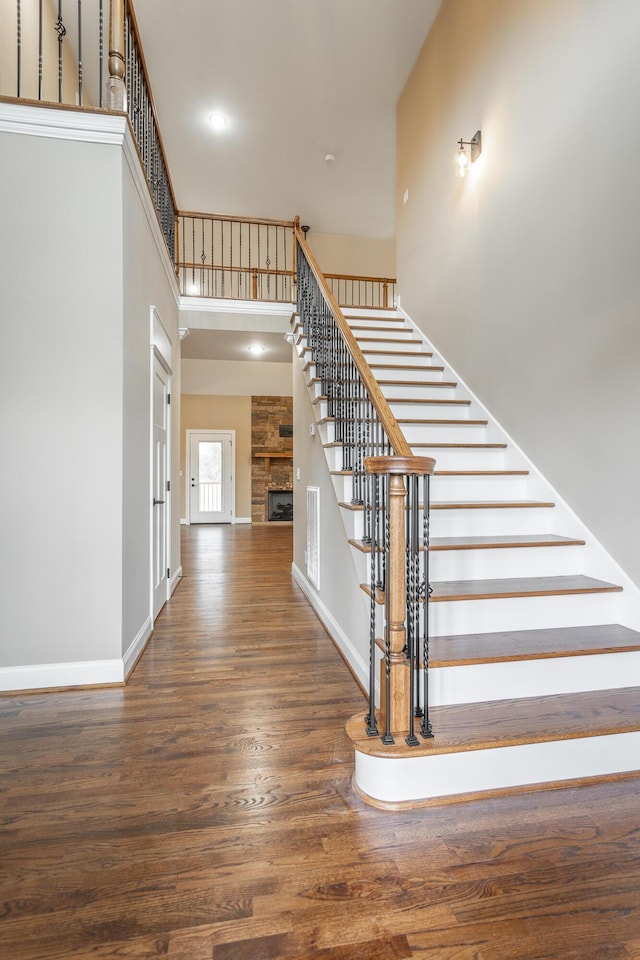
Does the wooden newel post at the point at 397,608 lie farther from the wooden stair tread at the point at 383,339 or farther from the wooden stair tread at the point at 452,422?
the wooden stair tread at the point at 383,339

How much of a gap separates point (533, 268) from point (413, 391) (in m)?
1.26

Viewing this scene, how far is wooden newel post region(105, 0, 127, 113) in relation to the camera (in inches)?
102

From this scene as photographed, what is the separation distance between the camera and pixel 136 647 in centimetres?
293

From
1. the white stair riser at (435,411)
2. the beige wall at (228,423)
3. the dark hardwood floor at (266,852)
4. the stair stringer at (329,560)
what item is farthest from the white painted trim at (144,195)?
the beige wall at (228,423)

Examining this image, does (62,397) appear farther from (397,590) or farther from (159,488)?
(397,590)

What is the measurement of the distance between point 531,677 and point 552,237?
2.42 meters

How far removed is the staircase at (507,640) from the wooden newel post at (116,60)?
207 centimetres

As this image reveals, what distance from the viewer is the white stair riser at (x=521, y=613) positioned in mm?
2170

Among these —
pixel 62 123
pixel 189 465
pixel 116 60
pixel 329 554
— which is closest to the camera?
pixel 62 123

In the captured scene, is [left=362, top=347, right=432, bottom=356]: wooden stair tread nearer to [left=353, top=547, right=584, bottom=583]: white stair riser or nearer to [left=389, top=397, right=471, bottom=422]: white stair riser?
[left=389, top=397, right=471, bottom=422]: white stair riser

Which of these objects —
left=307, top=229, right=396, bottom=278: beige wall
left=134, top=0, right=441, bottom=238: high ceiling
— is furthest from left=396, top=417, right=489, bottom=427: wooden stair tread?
left=307, top=229, right=396, bottom=278: beige wall

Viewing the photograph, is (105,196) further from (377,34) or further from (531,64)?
(377,34)

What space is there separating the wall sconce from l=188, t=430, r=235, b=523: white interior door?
7.56 metres

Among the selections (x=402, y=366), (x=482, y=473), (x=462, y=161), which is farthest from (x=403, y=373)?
(x=462, y=161)
